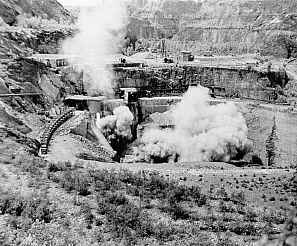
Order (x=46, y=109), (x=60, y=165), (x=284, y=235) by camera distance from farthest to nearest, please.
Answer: (x=46, y=109), (x=60, y=165), (x=284, y=235)

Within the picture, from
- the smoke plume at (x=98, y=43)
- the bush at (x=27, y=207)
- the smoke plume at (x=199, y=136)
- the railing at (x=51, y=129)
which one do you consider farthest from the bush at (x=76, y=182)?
the smoke plume at (x=98, y=43)

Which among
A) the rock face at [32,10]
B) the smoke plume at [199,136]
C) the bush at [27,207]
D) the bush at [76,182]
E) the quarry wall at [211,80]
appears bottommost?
the bush at [27,207]

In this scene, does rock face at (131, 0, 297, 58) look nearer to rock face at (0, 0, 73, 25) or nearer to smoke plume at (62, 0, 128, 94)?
smoke plume at (62, 0, 128, 94)

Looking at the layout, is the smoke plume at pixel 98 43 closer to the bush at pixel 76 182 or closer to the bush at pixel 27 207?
the bush at pixel 76 182

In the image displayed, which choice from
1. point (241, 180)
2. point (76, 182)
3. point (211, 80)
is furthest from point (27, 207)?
point (211, 80)

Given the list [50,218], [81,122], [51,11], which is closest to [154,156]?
[81,122]

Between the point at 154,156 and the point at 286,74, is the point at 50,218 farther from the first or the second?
the point at 286,74

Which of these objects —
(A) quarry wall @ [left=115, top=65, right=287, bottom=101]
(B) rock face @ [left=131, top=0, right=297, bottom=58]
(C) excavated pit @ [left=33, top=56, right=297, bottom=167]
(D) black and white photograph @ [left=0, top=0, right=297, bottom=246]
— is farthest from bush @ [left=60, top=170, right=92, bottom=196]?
(B) rock face @ [left=131, top=0, right=297, bottom=58]

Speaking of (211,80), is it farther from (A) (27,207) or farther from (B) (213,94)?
(A) (27,207)
